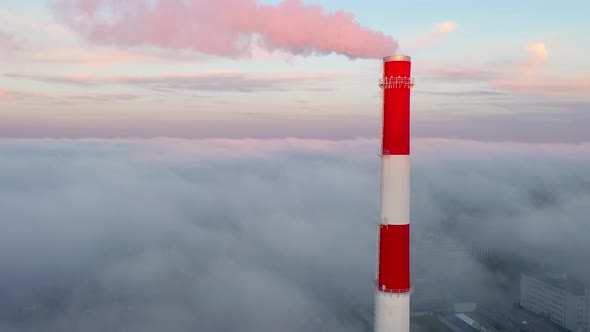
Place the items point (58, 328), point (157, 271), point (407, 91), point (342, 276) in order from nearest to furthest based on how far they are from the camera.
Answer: point (407, 91) → point (58, 328) → point (342, 276) → point (157, 271)

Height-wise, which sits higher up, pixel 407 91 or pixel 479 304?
pixel 407 91

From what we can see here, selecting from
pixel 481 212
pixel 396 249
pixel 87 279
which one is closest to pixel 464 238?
pixel 481 212

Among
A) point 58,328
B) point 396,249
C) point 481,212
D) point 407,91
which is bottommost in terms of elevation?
point 58,328

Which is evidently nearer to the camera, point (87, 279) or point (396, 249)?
point (396, 249)

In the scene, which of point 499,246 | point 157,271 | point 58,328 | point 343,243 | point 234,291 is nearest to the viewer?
point 58,328

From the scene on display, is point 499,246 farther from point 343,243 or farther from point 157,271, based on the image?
point 157,271

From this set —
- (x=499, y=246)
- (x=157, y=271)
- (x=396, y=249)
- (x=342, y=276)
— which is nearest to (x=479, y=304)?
(x=342, y=276)
